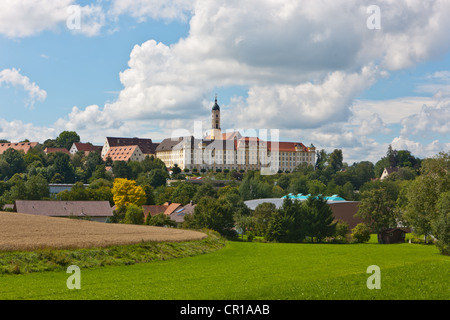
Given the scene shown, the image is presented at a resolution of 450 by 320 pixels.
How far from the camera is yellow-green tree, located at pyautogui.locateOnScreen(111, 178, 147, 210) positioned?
8775 cm

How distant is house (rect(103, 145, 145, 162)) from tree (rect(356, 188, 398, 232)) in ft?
391

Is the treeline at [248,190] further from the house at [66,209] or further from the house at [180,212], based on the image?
the house at [180,212]

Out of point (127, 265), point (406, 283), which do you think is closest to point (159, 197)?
point (127, 265)

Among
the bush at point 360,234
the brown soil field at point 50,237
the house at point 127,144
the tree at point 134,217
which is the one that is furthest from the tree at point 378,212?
the house at point 127,144

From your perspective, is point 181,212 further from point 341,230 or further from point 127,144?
point 127,144

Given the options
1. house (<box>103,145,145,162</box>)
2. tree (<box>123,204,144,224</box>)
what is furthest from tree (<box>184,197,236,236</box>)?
house (<box>103,145,145,162</box>)

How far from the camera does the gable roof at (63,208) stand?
71.2 metres

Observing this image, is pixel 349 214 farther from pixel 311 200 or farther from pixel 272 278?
pixel 272 278

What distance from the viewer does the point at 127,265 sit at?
1184 inches

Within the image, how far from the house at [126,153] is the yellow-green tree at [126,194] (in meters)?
90.1

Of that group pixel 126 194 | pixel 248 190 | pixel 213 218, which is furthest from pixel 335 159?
pixel 213 218

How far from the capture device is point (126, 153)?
181125 millimetres

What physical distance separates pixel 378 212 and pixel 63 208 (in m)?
43.8

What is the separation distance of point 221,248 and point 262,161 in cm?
14900
